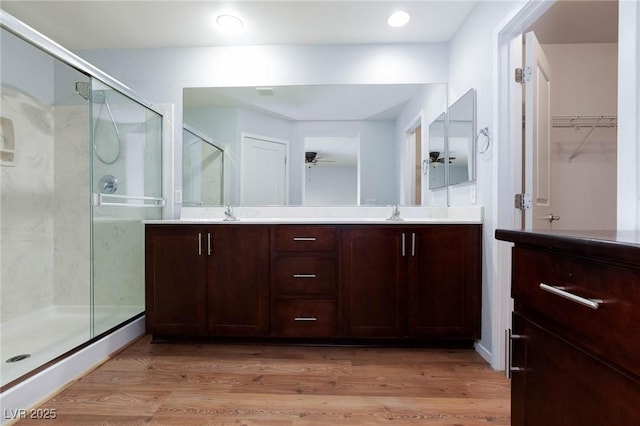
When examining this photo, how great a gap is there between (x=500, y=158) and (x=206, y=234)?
186cm

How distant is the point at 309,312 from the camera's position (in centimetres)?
201

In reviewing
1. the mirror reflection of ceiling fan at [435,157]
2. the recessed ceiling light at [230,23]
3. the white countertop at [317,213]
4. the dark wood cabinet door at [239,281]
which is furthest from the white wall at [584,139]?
the recessed ceiling light at [230,23]

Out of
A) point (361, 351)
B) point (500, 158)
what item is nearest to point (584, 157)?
point (500, 158)

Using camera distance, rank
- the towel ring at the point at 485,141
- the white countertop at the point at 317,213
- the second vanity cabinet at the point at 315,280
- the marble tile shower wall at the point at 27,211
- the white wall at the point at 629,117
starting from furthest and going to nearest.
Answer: the white countertop at the point at 317,213 < the marble tile shower wall at the point at 27,211 < the second vanity cabinet at the point at 315,280 < the towel ring at the point at 485,141 < the white wall at the point at 629,117

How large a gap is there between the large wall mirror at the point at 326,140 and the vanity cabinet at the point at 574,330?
1.70 metres

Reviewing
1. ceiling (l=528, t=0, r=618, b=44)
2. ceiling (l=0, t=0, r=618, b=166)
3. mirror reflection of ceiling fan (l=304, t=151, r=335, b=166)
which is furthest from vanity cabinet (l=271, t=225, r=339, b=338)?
ceiling (l=528, t=0, r=618, b=44)

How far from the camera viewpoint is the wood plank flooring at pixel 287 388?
4.52ft

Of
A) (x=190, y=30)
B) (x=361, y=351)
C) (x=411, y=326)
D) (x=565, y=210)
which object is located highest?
(x=190, y=30)

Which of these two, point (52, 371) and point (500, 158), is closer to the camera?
point (52, 371)

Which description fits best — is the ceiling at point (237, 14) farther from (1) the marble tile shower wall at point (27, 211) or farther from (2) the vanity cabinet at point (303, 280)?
(2) the vanity cabinet at point (303, 280)

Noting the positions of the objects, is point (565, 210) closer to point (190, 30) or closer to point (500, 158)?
point (500, 158)

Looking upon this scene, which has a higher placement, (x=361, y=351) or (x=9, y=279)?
(x=9, y=279)

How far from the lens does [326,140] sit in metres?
2.50

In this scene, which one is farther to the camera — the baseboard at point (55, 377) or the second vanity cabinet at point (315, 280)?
the second vanity cabinet at point (315, 280)
